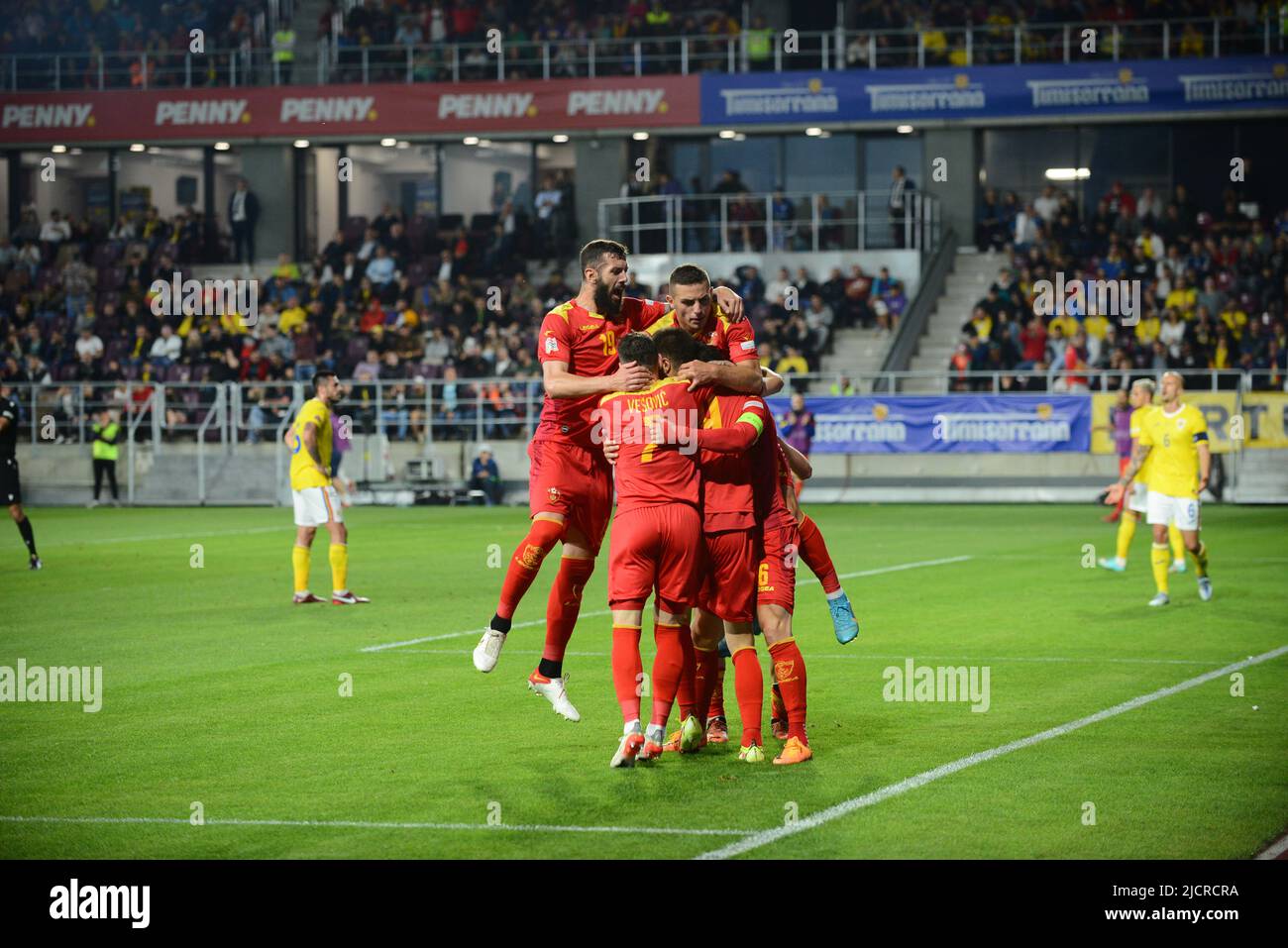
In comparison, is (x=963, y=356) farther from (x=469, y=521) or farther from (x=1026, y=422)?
(x=469, y=521)

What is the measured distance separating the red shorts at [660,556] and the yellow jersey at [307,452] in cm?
917

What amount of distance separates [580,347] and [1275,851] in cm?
493

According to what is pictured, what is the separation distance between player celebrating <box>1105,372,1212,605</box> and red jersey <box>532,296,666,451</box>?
8284mm

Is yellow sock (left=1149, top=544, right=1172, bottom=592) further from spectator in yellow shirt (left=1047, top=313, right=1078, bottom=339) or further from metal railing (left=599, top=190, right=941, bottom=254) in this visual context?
metal railing (left=599, top=190, right=941, bottom=254)

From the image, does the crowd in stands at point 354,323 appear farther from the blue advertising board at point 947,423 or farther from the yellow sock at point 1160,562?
the yellow sock at point 1160,562

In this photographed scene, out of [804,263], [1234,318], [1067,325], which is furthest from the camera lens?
[804,263]

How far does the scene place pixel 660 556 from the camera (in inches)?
357

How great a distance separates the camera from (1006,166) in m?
44.2

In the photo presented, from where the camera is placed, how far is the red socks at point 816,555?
33.7 feet

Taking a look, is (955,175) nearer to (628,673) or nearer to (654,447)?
(654,447)

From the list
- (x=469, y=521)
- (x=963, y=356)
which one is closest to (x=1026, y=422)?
(x=963, y=356)

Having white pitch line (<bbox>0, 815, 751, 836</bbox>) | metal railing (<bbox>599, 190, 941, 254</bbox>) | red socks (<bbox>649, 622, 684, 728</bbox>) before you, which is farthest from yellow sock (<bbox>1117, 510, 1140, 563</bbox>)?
metal railing (<bbox>599, 190, 941, 254</bbox>)

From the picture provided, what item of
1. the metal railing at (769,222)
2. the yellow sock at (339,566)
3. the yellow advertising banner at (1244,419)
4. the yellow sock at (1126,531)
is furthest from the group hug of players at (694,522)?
the metal railing at (769,222)

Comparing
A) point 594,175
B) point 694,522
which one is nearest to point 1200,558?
point 694,522
